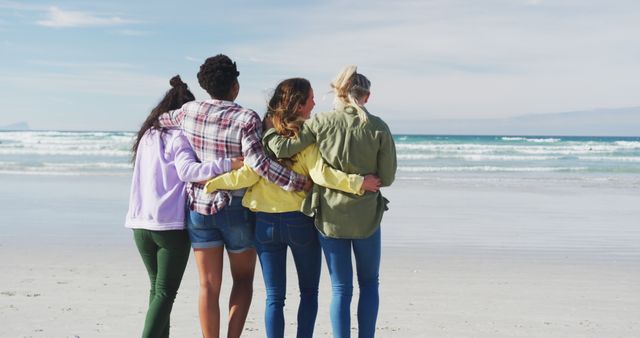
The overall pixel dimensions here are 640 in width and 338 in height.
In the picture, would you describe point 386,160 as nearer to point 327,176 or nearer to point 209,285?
point 327,176

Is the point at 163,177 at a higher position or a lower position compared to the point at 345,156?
lower

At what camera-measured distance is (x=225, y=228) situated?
3.39 metres

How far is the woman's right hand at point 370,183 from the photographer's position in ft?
10.8

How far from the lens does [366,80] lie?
11.2 ft

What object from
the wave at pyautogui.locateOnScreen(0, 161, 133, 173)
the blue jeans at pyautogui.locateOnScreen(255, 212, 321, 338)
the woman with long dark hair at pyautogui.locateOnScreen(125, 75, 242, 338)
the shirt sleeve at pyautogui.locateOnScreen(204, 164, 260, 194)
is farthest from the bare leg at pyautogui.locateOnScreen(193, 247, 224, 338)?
the wave at pyautogui.locateOnScreen(0, 161, 133, 173)

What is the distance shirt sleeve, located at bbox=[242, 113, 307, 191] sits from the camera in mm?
3297

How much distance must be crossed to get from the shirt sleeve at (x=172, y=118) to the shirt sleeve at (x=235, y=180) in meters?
0.36

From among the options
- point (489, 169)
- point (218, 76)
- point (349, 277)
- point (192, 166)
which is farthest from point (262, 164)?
point (489, 169)

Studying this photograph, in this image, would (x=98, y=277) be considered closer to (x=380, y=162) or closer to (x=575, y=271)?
(x=380, y=162)

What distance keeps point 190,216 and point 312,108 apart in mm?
799

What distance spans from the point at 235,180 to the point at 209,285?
23.5 inches

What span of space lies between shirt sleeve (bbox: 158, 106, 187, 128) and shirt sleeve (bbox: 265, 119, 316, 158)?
466 mm

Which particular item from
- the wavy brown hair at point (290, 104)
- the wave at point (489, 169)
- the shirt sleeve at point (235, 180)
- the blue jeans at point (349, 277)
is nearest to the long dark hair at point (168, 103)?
the shirt sleeve at point (235, 180)

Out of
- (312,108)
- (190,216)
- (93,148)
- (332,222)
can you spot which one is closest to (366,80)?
(312,108)
